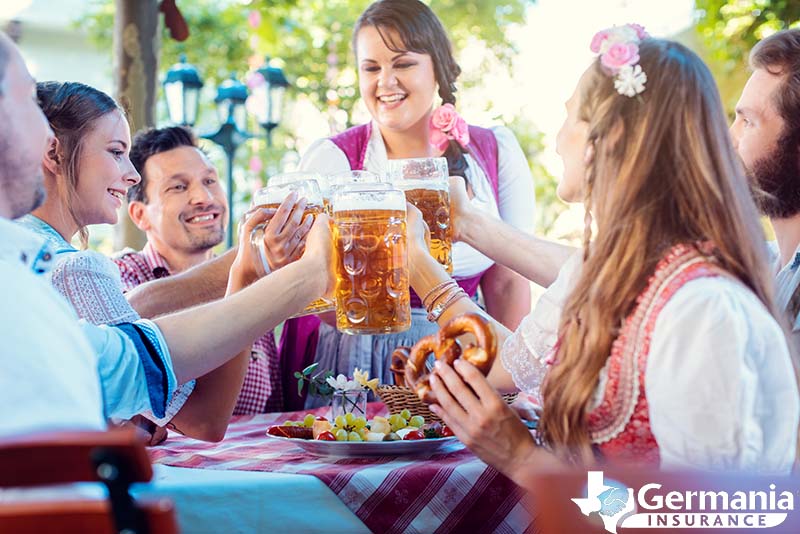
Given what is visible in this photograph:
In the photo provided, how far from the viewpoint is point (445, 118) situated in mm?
2479

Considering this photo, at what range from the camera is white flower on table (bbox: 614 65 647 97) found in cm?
151

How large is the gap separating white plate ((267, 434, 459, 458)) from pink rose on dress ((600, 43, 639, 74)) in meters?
0.80

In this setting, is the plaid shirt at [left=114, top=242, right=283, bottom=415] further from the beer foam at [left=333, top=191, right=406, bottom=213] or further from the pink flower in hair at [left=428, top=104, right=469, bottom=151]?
the beer foam at [left=333, top=191, right=406, bottom=213]

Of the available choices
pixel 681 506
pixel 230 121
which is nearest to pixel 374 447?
pixel 681 506

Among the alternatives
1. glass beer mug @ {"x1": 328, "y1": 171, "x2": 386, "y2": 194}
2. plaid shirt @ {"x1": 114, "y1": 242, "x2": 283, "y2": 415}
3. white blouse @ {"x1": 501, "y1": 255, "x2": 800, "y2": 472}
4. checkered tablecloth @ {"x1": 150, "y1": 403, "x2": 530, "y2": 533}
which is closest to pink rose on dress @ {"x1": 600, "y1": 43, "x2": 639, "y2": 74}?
white blouse @ {"x1": 501, "y1": 255, "x2": 800, "y2": 472}

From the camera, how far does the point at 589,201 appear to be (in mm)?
1597

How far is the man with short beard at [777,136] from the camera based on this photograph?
217 cm

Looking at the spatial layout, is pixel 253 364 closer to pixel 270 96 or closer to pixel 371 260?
pixel 371 260

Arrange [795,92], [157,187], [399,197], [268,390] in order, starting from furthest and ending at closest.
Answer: [157,187] < [268,390] < [795,92] < [399,197]

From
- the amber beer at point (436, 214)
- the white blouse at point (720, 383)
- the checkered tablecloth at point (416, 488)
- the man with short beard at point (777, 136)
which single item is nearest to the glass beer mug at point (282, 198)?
the amber beer at point (436, 214)

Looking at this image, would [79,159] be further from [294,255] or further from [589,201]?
[589,201]

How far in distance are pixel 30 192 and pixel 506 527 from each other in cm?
102

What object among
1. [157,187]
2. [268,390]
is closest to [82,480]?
[268,390]

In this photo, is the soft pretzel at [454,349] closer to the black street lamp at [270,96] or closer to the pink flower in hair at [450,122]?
the pink flower in hair at [450,122]
